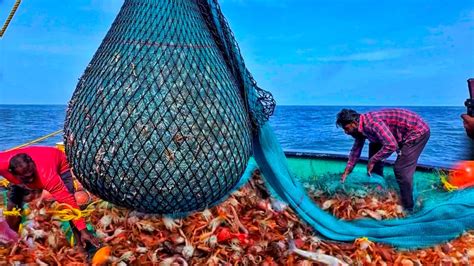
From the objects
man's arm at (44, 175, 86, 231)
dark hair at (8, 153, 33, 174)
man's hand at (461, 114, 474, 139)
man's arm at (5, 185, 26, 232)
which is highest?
man's hand at (461, 114, 474, 139)

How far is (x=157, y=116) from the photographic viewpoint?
116 inches

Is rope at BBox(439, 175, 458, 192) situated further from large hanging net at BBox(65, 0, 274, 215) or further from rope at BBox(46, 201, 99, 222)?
rope at BBox(46, 201, 99, 222)

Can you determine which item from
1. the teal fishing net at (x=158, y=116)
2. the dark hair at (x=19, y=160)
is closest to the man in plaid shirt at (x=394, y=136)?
the teal fishing net at (x=158, y=116)

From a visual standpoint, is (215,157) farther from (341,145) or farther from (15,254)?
(341,145)

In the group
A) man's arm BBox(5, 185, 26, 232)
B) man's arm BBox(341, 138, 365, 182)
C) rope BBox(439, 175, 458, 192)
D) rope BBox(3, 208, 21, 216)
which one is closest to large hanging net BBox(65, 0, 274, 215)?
rope BBox(3, 208, 21, 216)

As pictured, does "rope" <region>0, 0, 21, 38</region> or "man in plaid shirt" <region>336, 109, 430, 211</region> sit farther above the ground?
"rope" <region>0, 0, 21, 38</region>

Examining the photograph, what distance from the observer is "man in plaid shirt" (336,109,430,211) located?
4.37 m

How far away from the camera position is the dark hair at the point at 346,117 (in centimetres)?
438

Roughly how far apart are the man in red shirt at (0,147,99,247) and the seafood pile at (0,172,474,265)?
5.6 inches

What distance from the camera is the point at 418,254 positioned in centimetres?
392

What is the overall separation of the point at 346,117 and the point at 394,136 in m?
0.62

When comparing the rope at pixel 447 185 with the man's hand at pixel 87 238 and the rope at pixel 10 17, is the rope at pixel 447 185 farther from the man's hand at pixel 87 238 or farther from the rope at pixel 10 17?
the rope at pixel 10 17

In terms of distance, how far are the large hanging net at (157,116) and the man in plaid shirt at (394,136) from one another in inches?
56.8

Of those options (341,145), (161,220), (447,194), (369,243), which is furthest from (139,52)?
(341,145)
